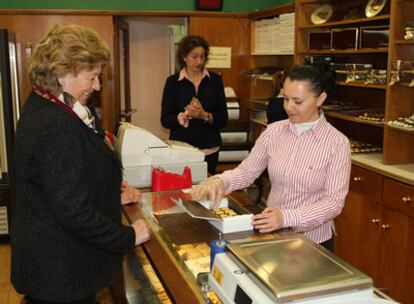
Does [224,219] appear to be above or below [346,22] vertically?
below

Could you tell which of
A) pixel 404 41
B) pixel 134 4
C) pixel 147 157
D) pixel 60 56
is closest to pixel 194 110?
pixel 147 157

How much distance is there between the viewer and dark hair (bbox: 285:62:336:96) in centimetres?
189

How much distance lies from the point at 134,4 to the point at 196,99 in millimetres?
2180

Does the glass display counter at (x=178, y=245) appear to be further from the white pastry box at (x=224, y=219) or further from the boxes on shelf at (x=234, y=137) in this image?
the boxes on shelf at (x=234, y=137)

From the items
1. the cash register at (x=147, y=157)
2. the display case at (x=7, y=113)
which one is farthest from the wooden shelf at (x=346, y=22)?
the display case at (x=7, y=113)

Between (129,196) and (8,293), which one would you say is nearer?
(129,196)

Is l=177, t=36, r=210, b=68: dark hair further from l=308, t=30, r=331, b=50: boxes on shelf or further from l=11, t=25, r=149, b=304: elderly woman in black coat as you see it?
l=11, t=25, r=149, b=304: elderly woman in black coat

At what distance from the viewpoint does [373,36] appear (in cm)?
321

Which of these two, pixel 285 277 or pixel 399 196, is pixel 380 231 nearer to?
pixel 399 196

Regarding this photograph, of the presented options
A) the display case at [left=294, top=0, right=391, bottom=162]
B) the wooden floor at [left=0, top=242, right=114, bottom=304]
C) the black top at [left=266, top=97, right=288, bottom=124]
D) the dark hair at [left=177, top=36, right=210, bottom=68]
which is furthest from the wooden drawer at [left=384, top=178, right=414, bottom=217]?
the wooden floor at [left=0, top=242, right=114, bottom=304]

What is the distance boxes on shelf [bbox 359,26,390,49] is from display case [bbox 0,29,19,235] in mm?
2637

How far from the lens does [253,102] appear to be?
4.97 metres

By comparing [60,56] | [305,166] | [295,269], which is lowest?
[295,269]

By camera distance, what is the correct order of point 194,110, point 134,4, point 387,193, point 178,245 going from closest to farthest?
point 178,245 < point 387,193 < point 194,110 < point 134,4
